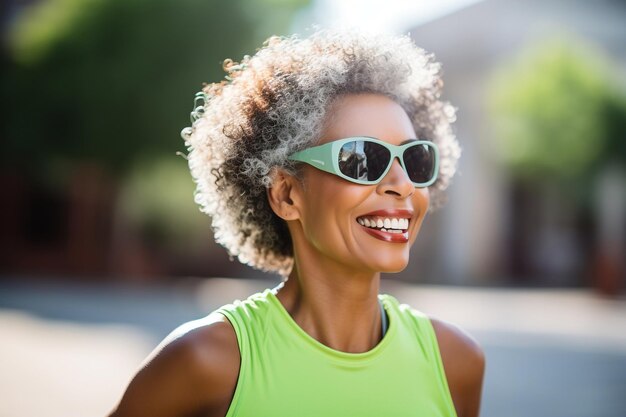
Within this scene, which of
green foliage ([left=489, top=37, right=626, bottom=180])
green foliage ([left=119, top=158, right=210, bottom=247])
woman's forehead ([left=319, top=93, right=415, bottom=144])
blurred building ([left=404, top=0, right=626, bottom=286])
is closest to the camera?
woman's forehead ([left=319, top=93, right=415, bottom=144])

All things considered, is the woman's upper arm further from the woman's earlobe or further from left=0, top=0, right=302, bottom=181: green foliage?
left=0, top=0, right=302, bottom=181: green foliage

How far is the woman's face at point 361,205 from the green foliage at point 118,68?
1242 cm

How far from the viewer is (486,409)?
7109 millimetres

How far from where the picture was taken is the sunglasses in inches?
99.2

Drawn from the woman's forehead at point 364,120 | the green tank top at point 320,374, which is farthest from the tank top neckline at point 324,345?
the woman's forehead at point 364,120

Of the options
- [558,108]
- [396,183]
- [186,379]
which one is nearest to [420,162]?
[396,183]

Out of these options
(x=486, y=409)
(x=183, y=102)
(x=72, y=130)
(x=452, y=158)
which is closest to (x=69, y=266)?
A: (x=72, y=130)

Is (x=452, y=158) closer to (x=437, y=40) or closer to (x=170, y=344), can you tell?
(x=170, y=344)

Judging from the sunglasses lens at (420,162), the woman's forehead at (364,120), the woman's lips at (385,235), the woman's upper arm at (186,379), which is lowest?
the woman's upper arm at (186,379)

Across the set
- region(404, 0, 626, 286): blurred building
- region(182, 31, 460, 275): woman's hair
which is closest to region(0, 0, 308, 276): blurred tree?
region(404, 0, 626, 286): blurred building

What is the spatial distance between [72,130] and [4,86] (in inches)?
69.0

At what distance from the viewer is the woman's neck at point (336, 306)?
2613 mm

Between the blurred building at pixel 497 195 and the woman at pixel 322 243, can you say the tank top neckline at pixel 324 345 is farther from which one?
the blurred building at pixel 497 195

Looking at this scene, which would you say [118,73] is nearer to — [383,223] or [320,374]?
[383,223]
